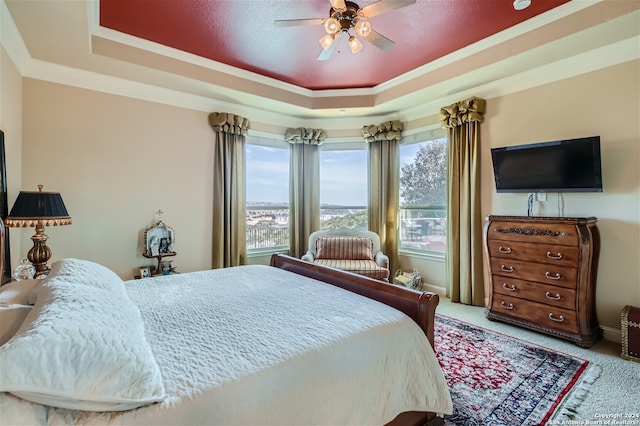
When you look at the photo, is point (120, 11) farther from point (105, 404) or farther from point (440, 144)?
point (440, 144)

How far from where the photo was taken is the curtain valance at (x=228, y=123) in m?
4.12

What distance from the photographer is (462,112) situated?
3809 millimetres

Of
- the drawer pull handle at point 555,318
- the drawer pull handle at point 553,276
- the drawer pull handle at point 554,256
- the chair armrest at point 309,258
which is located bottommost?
the drawer pull handle at point 555,318

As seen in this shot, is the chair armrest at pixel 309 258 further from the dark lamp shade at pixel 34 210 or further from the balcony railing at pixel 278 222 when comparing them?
the dark lamp shade at pixel 34 210

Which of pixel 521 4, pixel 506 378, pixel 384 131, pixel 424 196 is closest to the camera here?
pixel 506 378

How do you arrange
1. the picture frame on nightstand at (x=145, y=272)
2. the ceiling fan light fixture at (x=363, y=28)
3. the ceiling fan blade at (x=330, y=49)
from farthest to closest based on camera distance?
the picture frame on nightstand at (x=145, y=272), the ceiling fan blade at (x=330, y=49), the ceiling fan light fixture at (x=363, y=28)

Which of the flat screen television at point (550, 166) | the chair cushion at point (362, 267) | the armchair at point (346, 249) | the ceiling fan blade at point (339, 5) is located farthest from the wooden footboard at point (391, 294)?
the flat screen television at point (550, 166)

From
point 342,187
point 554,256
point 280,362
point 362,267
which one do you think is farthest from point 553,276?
point 342,187

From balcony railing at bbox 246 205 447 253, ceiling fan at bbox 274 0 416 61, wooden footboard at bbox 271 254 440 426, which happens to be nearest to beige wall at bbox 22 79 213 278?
balcony railing at bbox 246 205 447 253

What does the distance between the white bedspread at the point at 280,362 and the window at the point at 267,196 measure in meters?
2.84

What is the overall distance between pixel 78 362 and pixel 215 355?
434 millimetres

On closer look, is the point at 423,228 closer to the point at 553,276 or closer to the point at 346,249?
the point at 346,249

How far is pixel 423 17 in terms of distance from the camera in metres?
2.70

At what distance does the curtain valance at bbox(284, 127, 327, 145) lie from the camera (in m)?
4.91
